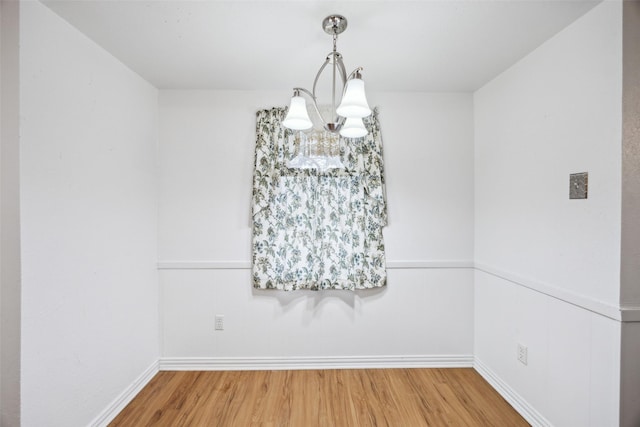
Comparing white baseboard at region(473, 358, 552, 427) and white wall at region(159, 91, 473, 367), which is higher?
white wall at region(159, 91, 473, 367)

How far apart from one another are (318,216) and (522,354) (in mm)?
1737

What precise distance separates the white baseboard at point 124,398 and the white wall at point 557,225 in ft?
8.88

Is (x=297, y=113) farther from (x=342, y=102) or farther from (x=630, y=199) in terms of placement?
(x=630, y=199)

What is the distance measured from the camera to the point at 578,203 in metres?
1.60

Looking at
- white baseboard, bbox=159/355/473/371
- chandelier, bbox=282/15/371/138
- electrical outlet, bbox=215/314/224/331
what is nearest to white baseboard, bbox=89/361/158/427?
white baseboard, bbox=159/355/473/371

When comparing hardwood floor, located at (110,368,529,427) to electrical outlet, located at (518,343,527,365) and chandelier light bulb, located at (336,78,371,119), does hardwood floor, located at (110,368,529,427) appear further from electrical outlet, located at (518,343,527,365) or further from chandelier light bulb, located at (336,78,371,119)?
chandelier light bulb, located at (336,78,371,119)

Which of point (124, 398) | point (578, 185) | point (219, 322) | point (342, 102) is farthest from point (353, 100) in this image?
point (124, 398)

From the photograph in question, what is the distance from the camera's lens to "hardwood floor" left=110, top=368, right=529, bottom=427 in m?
1.94

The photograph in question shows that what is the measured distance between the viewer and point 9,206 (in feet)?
4.47

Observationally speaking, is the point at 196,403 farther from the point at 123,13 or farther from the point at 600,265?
the point at 600,265

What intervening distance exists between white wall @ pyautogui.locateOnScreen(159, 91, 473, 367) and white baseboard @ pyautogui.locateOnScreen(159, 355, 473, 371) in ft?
0.09

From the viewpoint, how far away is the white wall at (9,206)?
1.35 metres

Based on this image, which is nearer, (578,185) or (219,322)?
(578,185)

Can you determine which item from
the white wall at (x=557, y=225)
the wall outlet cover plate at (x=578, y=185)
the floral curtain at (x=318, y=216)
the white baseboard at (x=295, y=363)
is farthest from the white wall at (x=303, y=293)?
the wall outlet cover plate at (x=578, y=185)
